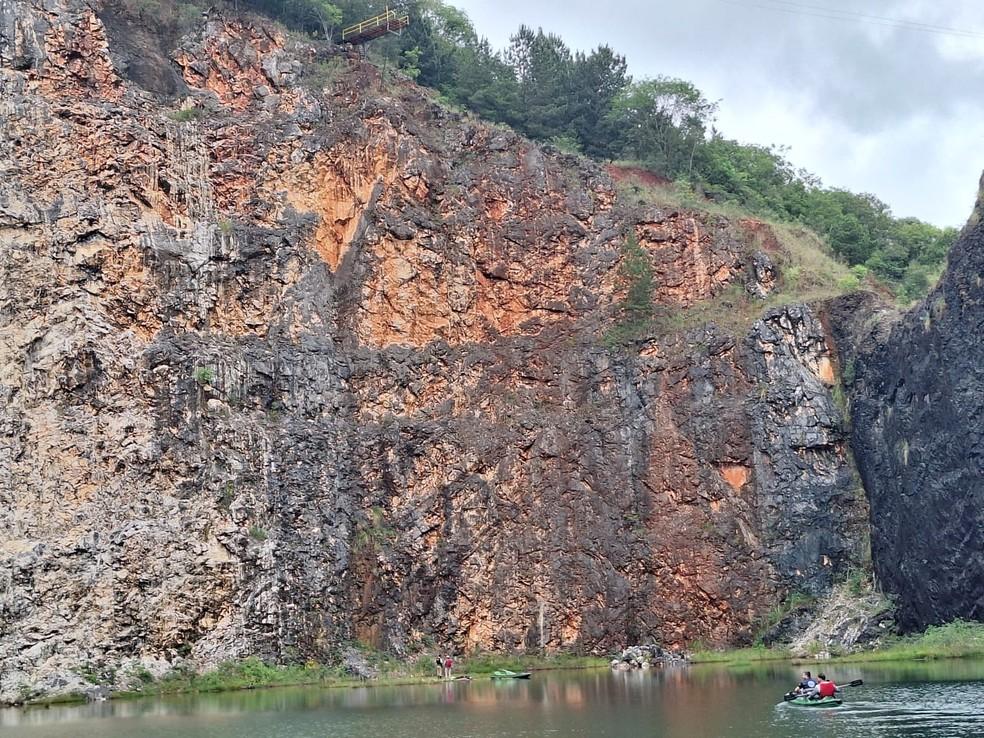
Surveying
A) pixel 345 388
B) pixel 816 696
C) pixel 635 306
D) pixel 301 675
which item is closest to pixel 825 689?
pixel 816 696

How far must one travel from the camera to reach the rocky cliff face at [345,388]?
38.8m

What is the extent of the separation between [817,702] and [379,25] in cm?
3769

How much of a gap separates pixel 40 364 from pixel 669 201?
2591 centimetres

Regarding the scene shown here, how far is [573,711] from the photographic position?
28.9m

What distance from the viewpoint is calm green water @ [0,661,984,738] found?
25.2m

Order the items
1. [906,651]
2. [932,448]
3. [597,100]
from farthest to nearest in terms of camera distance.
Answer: [597,100] < [932,448] < [906,651]

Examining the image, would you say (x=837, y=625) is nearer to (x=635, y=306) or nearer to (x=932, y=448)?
(x=932, y=448)

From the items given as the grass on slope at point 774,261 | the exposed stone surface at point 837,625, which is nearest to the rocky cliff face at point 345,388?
the grass on slope at point 774,261

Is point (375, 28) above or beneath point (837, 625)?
above

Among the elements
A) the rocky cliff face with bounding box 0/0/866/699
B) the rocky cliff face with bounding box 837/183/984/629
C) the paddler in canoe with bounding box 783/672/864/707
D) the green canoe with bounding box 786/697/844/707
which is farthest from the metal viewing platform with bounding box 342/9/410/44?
the green canoe with bounding box 786/697/844/707

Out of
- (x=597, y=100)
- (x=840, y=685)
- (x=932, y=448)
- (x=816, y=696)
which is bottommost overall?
(x=816, y=696)

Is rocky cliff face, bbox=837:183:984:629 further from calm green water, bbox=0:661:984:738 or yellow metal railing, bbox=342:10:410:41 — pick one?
yellow metal railing, bbox=342:10:410:41

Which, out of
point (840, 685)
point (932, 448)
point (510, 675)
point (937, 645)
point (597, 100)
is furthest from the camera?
point (597, 100)

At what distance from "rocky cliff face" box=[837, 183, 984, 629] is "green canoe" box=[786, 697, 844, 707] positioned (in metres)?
→ 10.7
